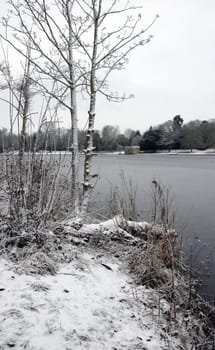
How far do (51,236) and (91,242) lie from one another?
818mm

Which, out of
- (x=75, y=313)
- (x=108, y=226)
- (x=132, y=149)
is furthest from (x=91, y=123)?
(x=132, y=149)

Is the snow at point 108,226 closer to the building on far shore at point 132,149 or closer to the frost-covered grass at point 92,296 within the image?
the frost-covered grass at point 92,296

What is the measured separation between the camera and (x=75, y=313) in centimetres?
317

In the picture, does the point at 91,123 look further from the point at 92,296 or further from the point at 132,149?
the point at 132,149

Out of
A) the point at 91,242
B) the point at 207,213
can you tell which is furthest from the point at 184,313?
the point at 207,213

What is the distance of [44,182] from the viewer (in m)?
4.81

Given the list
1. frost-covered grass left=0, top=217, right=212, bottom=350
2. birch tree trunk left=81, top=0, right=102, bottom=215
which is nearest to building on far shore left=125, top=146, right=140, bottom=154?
birch tree trunk left=81, top=0, right=102, bottom=215

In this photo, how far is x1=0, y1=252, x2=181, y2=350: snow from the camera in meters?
2.76

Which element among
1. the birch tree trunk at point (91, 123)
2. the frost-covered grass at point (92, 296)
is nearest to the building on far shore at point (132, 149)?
the birch tree trunk at point (91, 123)

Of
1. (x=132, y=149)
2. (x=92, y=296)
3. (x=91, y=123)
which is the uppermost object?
(x=91, y=123)

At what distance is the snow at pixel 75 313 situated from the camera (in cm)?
276

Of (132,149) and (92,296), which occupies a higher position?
(132,149)

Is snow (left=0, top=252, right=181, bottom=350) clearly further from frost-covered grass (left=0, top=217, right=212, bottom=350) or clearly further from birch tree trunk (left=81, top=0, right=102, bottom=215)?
birch tree trunk (left=81, top=0, right=102, bottom=215)

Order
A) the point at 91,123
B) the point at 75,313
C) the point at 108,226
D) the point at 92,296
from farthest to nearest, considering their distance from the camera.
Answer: the point at 91,123 < the point at 108,226 < the point at 92,296 < the point at 75,313
